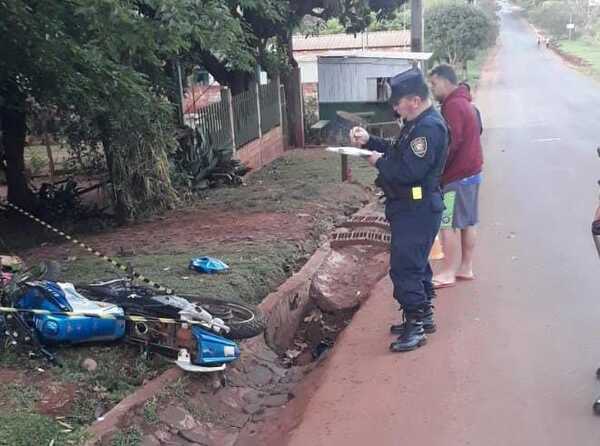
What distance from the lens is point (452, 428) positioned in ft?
12.6

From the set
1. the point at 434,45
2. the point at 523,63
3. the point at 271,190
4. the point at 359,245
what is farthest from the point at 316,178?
the point at 523,63

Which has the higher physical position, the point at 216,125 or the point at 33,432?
the point at 216,125

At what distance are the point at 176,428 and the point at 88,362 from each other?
756 mm

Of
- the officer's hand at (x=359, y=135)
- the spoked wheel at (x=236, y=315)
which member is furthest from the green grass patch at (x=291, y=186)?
the officer's hand at (x=359, y=135)

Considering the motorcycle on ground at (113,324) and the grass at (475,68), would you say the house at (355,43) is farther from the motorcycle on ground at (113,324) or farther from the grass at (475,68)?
the motorcycle on ground at (113,324)

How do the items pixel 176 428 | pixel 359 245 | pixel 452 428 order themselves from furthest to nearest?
pixel 359 245, pixel 176 428, pixel 452 428

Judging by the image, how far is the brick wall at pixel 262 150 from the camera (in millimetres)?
13812

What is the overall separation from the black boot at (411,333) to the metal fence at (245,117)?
29.5 ft

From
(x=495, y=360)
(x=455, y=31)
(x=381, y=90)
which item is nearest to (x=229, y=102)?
(x=381, y=90)

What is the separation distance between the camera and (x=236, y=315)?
498 cm

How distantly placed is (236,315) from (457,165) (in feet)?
7.03

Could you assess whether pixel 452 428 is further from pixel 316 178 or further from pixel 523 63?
pixel 523 63

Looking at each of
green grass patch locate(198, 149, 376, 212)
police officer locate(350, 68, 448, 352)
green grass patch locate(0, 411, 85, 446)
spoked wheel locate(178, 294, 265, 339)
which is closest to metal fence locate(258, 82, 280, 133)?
green grass patch locate(198, 149, 376, 212)

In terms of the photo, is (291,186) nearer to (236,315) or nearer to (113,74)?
(113,74)
